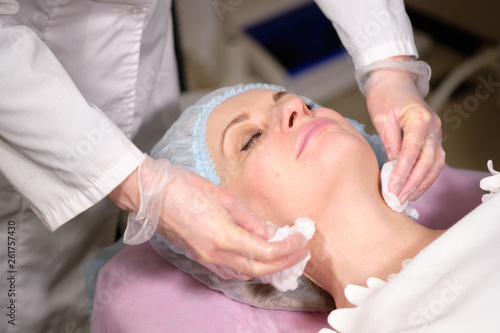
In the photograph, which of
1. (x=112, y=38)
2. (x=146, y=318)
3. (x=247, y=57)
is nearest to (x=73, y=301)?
(x=146, y=318)

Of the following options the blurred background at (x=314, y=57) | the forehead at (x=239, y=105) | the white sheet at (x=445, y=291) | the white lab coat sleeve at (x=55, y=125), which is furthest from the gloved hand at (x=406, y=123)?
the blurred background at (x=314, y=57)

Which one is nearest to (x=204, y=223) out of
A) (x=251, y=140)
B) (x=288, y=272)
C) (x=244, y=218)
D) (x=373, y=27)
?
(x=244, y=218)

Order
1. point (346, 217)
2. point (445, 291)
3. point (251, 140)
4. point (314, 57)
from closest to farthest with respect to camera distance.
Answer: point (445, 291), point (346, 217), point (251, 140), point (314, 57)

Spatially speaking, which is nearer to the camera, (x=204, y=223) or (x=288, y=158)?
(x=204, y=223)

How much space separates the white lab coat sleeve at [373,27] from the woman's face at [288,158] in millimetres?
286

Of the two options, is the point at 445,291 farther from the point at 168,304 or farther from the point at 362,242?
the point at 168,304

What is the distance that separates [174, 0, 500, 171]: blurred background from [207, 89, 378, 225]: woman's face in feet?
5.79

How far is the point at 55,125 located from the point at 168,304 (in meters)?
0.58

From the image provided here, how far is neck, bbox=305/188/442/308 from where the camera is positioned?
4.06 ft

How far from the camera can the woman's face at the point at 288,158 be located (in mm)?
1242

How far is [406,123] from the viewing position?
142cm

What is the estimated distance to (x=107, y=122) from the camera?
3.74 ft

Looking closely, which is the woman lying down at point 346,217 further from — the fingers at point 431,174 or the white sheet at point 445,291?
the fingers at point 431,174

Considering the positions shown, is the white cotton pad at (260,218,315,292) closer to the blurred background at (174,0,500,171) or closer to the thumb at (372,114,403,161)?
the thumb at (372,114,403,161)
